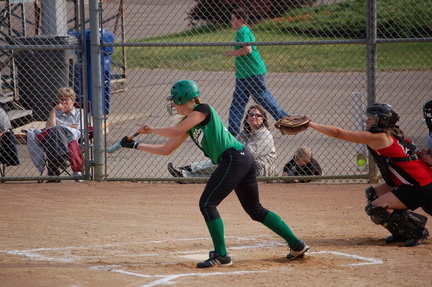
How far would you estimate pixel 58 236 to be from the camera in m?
6.94

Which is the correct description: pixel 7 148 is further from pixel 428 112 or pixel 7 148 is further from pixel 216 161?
pixel 428 112

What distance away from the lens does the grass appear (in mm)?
20797

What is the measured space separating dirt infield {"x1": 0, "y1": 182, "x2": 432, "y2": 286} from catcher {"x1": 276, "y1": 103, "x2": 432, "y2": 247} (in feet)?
0.64

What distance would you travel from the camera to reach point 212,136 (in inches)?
228

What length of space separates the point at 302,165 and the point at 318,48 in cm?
1426

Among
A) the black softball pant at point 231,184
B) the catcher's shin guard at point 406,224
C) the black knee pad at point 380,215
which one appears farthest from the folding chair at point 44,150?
the catcher's shin guard at point 406,224

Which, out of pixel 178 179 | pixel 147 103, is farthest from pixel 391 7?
pixel 178 179

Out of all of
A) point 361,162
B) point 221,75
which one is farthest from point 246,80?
point 221,75

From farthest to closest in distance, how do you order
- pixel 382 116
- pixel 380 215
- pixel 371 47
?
pixel 371 47 → pixel 380 215 → pixel 382 116

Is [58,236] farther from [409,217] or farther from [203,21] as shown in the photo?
[203,21]

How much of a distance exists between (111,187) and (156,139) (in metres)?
3.03

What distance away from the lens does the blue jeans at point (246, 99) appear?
10547 millimetres

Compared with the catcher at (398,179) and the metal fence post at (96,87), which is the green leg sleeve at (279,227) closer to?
the catcher at (398,179)

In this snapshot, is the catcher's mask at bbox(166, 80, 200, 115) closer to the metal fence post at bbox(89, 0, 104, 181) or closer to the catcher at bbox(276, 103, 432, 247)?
the catcher at bbox(276, 103, 432, 247)
